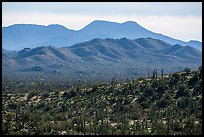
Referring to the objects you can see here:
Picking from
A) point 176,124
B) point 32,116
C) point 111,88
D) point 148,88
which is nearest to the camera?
point 176,124

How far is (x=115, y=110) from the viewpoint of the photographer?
62.2m

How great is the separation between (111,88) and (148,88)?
31.4 ft

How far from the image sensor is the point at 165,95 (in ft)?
209

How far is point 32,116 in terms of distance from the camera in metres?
56.0

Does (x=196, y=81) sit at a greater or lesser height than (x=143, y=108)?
greater

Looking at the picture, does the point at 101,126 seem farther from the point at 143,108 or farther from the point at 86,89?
the point at 86,89

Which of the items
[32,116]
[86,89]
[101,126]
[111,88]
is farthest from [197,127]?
[86,89]

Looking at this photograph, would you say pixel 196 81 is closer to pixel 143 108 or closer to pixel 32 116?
pixel 143 108

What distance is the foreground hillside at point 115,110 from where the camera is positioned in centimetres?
4738

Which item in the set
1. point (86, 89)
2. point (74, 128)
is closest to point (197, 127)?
point (74, 128)

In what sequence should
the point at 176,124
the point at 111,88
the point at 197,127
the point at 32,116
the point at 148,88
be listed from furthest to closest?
the point at 111,88
the point at 148,88
the point at 32,116
the point at 176,124
the point at 197,127

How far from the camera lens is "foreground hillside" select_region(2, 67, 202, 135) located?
47.4 meters

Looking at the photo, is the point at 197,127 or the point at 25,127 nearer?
the point at 197,127

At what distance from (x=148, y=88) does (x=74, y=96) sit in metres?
15.5
